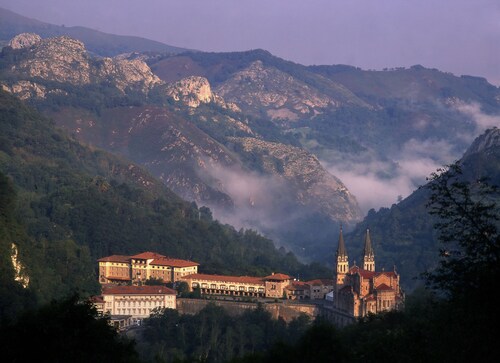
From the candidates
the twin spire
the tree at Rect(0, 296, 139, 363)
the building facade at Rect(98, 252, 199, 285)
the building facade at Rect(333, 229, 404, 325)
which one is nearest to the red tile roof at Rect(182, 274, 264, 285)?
the building facade at Rect(98, 252, 199, 285)

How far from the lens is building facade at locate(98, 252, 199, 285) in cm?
12681

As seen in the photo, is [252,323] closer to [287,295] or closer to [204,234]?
[287,295]

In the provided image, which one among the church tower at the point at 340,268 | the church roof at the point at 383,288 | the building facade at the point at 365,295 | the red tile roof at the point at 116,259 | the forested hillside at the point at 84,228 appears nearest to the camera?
the building facade at the point at 365,295

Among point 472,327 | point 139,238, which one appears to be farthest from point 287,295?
point 472,327

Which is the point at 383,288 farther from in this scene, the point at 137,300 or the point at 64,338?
the point at 64,338

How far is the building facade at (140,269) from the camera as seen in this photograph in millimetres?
126812

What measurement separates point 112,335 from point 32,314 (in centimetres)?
517

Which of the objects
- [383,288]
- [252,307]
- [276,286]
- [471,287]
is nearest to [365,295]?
[383,288]

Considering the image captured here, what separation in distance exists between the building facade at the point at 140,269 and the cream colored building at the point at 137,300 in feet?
37.2

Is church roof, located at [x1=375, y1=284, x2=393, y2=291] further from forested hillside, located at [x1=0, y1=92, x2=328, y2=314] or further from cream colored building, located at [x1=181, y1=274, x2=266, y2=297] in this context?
forested hillside, located at [x1=0, y1=92, x2=328, y2=314]

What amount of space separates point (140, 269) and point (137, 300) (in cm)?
1436

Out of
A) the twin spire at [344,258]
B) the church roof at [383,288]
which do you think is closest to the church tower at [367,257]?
the twin spire at [344,258]

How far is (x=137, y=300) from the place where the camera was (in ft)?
373

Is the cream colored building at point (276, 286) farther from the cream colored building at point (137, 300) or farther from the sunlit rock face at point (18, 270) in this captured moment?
the sunlit rock face at point (18, 270)
